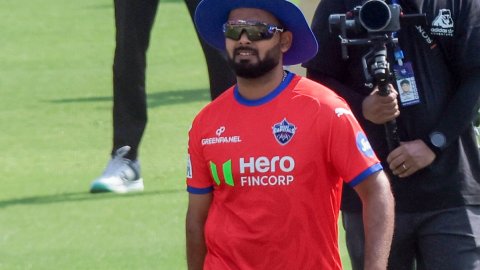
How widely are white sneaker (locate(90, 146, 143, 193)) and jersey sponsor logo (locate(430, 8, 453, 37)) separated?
169 inches

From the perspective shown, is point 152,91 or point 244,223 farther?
point 152,91

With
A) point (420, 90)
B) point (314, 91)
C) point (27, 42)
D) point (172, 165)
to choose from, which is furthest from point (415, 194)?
point (27, 42)

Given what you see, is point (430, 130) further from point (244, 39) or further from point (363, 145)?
point (244, 39)

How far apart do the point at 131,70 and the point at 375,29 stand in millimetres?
4658

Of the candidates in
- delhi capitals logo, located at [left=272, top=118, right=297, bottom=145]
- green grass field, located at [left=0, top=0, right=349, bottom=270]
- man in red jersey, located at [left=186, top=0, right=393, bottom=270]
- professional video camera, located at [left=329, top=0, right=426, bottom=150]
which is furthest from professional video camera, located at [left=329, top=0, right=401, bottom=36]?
green grass field, located at [left=0, top=0, right=349, bottom=270]

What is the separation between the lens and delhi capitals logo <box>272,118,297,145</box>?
4875 millimetres

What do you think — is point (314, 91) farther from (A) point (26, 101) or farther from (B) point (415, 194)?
(A) point (26, 101)

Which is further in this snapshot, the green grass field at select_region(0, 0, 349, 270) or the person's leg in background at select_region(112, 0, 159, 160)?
the person's leg in background at select_region(112, 0, 159, 160)

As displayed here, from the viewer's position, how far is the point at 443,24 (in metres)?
5.56

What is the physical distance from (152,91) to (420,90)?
901 centimetres

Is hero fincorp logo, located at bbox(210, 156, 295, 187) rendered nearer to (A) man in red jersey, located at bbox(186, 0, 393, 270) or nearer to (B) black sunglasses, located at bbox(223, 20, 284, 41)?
(A) man in red jersey, located at bbox(186, 0, 393, 270)

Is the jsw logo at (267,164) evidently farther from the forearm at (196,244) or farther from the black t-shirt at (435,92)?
the black t-shirt at (435,92)

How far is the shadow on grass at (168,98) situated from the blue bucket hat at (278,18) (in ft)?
26.6

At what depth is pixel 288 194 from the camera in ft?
16.1
